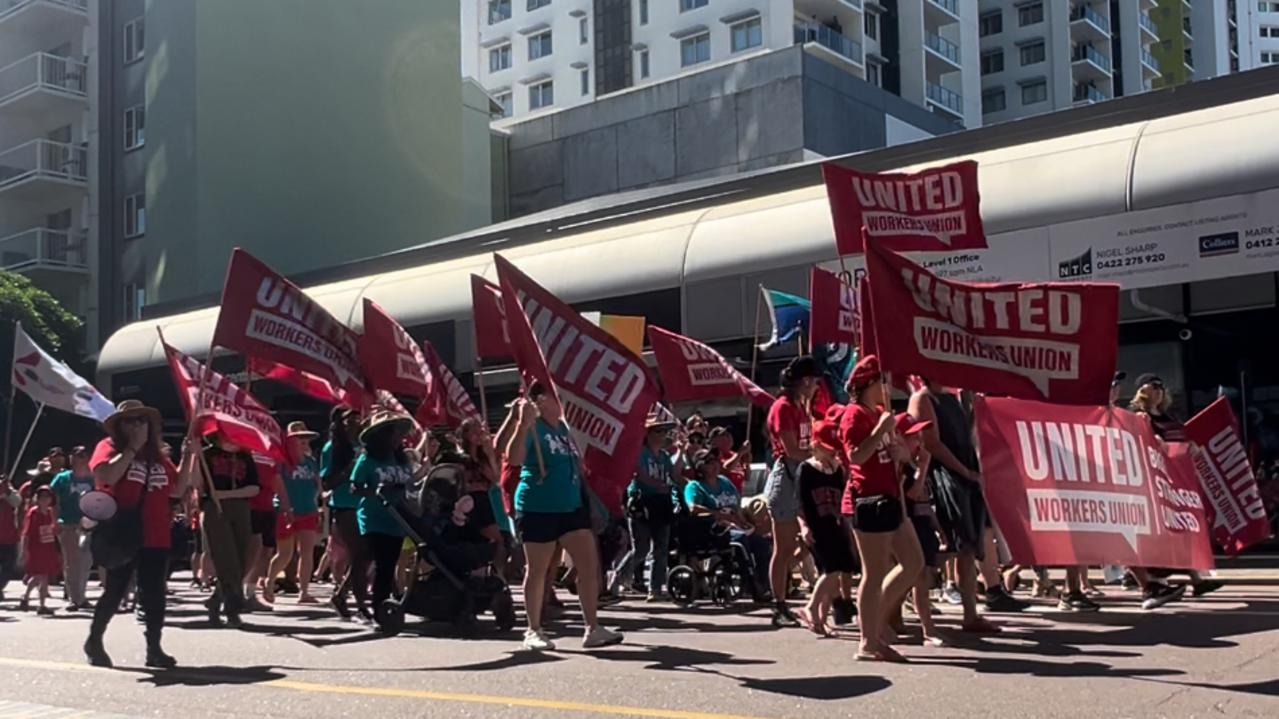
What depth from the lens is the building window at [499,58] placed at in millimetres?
72812

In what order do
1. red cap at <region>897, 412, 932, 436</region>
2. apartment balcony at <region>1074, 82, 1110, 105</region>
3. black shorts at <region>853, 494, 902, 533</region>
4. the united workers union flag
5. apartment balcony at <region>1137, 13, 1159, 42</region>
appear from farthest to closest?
apartment balcony at <region>1137, 13, 1159, 42</region>
apartment balcony at <region>1074, 82, 1110, 105</region>
the united workers union flag
red cap at <region>897, 412, 932, 436</region>
black shorts at <region>853, 494, 902, 533</region>

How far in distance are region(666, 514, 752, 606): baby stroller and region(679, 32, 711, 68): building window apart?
160 ft

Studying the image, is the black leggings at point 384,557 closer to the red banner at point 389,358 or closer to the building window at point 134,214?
the red banner at point 389,358

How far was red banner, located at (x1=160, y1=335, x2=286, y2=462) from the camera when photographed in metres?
11.3

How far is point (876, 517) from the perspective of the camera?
761 cm

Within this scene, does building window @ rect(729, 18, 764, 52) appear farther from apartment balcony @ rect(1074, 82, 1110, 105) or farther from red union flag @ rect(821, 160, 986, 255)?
red union flag @ rect(821, 160, 986, 255)

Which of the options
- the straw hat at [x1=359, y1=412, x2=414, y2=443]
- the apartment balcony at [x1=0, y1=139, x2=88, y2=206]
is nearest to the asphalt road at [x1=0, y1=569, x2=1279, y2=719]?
the straw hat at [x1=359, y1=412, x2=414, y2=443]

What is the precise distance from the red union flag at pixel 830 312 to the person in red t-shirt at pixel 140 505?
5.64 metres

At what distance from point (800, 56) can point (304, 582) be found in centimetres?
3687

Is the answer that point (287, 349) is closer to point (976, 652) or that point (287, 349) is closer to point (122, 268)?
point (976, 652)

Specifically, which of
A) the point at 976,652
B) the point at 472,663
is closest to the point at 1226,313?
the point at 976,652

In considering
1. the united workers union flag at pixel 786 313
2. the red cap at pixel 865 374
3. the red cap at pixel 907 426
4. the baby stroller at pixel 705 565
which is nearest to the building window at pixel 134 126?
the united workers union flag at pixel 786 313

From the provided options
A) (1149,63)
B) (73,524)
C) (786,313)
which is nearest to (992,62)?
(1149,63)

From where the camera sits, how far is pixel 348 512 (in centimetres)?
1112
